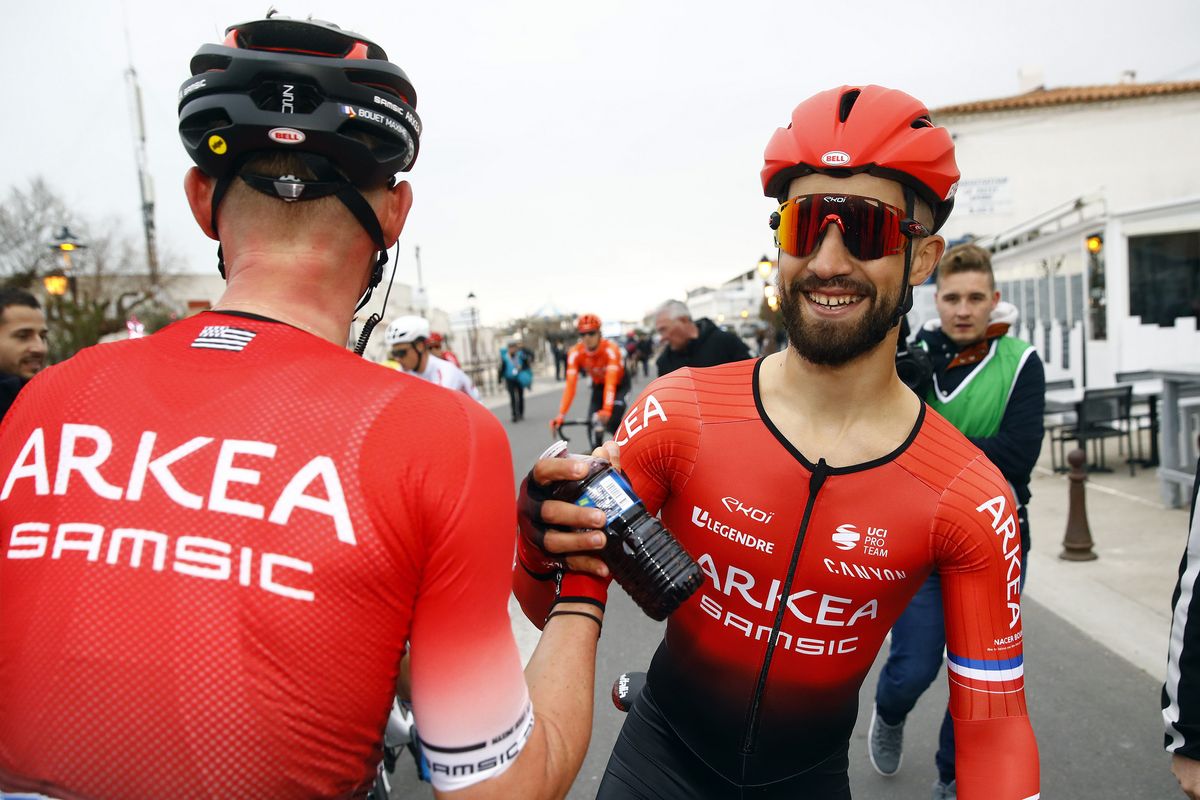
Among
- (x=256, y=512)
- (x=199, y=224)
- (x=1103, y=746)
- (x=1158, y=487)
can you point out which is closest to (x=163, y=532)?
(x=256, y=512)

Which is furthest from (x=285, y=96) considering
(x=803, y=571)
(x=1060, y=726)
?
(x=1060, y=726)

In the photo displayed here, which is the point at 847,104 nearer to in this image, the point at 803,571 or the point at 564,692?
the point at 803,571

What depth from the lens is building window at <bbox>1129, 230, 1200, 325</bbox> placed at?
1460 cm

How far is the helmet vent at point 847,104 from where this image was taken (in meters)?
2.19

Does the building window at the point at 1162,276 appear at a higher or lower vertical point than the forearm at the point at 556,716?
higher

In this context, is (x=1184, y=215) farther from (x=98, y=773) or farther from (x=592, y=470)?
(x=98, y=773)

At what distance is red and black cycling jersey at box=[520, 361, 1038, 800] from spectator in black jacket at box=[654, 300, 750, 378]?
5329mm

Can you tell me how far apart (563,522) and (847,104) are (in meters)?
1.54

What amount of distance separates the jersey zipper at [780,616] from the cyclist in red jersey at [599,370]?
304 inches

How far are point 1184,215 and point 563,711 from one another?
16.2 m

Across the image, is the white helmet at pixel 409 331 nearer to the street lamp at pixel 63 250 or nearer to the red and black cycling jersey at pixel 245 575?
the red and black cycling jersey at pixel 245 575

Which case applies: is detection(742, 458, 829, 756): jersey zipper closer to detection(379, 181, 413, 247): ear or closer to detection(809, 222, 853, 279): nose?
detection(809, 222, 853, 279): nose

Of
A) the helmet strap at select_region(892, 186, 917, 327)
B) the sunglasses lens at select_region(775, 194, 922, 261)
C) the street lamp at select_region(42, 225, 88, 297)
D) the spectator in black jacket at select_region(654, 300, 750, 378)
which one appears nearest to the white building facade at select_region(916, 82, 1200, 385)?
the spectator in black jacket at select_region(654, 300, 750, 378)

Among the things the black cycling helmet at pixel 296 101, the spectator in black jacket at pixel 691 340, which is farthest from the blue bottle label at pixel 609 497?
the spectator in black jacket at pixel 691 340
